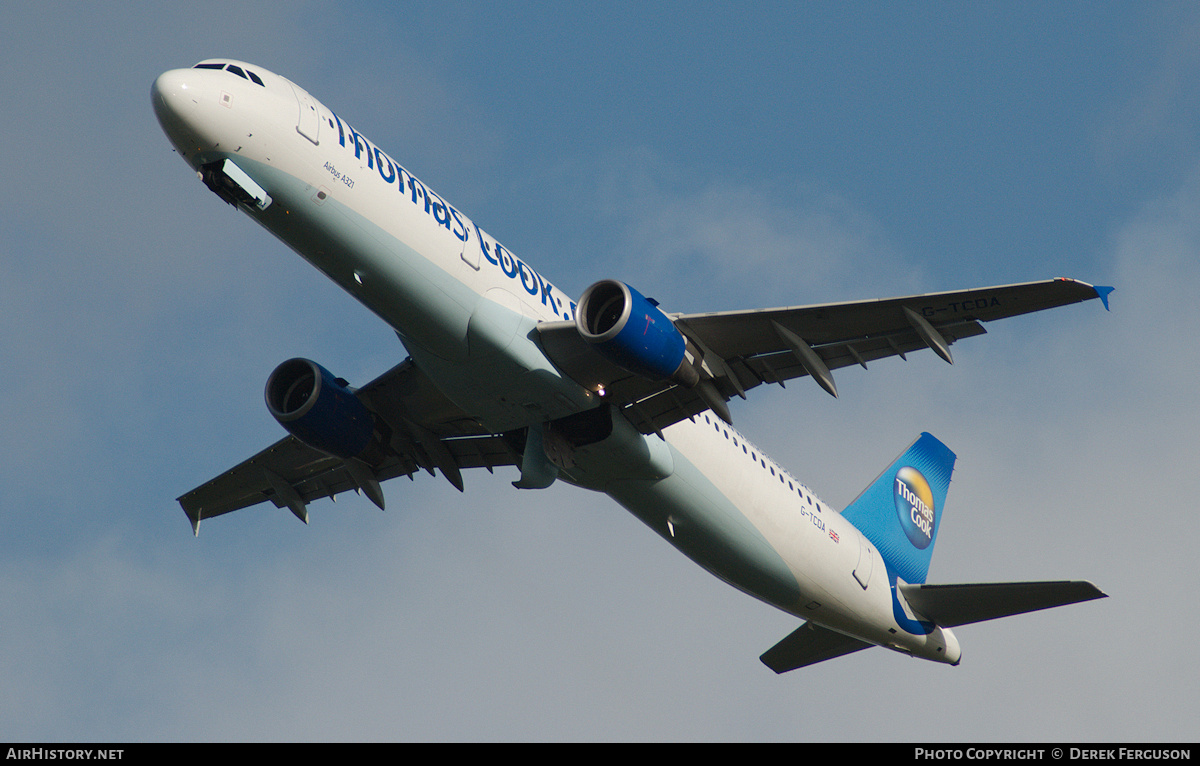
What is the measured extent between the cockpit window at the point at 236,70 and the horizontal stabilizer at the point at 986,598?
19897 millimetres

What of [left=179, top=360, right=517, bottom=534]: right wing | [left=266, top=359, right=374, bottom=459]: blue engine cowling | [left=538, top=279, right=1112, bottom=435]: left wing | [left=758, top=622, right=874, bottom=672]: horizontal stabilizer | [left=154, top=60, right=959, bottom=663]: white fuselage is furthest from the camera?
[left=758, top=622, right=874, bottom=672]: horizontal stabilizer

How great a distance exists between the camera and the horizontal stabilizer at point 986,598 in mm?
26891

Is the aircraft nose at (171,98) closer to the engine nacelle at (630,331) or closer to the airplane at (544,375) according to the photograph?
the airplane at (544,375)

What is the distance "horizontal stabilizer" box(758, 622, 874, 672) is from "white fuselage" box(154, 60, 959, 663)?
3401mm

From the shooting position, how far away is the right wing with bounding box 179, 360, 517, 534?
27031 millimetres

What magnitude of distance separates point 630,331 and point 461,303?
131 inches

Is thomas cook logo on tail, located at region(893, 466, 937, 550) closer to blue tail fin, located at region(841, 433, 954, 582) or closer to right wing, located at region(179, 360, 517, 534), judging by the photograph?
blue tail fin, located at region(841, 433, 954, 582)

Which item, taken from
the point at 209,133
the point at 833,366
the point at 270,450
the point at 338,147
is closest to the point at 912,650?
the point at 833,366

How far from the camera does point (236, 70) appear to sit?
21.5 meters

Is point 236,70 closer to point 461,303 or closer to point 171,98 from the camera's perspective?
point 171,98

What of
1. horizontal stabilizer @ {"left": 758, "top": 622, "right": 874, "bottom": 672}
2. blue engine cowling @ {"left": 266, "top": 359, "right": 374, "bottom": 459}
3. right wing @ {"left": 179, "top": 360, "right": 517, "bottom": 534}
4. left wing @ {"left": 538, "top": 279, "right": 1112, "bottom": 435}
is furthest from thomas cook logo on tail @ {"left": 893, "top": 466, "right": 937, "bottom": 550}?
blue engine cowling @ {"left": 266, "top": 359, "right": 374, "bottom": 459}

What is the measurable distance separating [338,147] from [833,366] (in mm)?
10732

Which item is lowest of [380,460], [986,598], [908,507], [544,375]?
[986,598]

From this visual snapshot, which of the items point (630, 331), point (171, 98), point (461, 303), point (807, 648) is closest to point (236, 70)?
point (171, 98)
